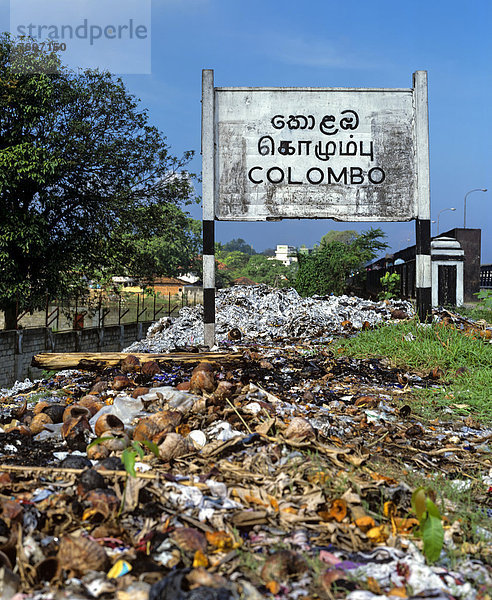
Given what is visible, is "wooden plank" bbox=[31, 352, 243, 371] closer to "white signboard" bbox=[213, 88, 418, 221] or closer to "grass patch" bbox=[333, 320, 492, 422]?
"grass patch" bbox=[333, 320, 492, 422]

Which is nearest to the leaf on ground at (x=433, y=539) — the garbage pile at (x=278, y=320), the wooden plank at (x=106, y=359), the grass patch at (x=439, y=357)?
the grass patch at (x=439, y=357)

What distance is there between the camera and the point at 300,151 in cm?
865

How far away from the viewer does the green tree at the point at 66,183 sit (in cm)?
1923

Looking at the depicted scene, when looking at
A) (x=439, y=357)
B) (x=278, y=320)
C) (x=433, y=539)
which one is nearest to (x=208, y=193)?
(x=278, y=320)

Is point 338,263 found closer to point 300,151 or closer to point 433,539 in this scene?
point 300,151

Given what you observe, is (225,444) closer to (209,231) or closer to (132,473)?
(132,473)

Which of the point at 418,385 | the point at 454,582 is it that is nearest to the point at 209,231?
the point at 418,385

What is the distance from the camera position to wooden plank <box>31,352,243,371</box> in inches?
245

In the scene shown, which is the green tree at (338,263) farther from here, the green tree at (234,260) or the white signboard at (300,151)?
the green tree at (234,260)

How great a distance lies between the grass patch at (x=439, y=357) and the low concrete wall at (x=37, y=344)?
17992 millimetres

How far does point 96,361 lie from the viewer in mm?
6355

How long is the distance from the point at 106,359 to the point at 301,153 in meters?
4.55

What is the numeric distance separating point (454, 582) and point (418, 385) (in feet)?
13.5

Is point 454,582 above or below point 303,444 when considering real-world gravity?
below
